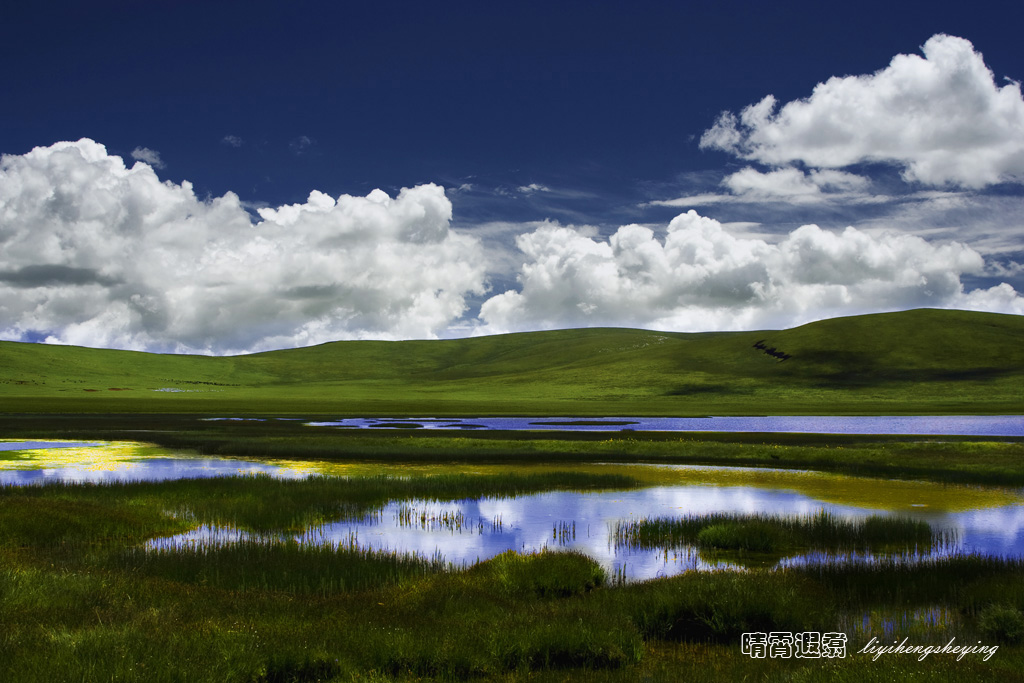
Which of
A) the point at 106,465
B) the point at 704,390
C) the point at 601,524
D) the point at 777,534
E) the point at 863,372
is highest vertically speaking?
the point at 777,534

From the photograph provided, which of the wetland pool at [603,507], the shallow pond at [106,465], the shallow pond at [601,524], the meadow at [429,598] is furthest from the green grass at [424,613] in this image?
the shallow pond at [106,465]

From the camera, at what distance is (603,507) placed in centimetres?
2689

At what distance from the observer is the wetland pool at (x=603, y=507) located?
1950cm

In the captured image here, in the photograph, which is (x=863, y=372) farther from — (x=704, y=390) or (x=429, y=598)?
(x=429, y=598)

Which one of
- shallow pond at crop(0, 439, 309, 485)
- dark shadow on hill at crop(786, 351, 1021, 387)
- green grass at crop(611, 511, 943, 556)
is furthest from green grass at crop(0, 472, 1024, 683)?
dark shadow on hill at crop(786, 351, 1021, 387)

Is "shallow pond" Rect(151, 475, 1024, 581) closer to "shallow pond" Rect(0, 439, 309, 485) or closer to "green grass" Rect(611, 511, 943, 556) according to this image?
"green grass" Rect(611, 511, 943, 556)

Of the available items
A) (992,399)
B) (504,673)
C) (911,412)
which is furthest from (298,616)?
(992,399)

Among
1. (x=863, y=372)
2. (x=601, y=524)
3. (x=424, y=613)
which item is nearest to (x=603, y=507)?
(x=601, y=524)

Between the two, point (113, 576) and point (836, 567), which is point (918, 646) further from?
point (113, 576)

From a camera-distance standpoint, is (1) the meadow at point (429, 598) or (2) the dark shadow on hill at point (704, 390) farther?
(2) the dark shadow on hill at point (704, 390)

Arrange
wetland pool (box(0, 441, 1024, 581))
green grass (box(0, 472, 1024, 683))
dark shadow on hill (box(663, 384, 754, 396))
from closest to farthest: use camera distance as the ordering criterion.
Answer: green grass (box(0, 472, 1024, 683)) → wetland pool (box(0, 441, 1024, 581)) → dark shadow on hill (box(663, 384, 754, 396))

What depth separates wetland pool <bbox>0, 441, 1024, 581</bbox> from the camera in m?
19.5

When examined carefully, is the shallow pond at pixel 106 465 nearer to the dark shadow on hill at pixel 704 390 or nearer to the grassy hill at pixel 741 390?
the grassy hill at pixel 741 390

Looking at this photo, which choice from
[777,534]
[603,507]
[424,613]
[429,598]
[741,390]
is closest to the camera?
[424,613]
